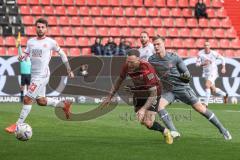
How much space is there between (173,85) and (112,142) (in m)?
1.84

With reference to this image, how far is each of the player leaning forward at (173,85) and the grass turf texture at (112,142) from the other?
1.45 feet

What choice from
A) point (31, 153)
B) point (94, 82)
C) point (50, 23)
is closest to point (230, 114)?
point (94, 82)

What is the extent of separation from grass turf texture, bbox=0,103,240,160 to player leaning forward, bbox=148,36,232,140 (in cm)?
44

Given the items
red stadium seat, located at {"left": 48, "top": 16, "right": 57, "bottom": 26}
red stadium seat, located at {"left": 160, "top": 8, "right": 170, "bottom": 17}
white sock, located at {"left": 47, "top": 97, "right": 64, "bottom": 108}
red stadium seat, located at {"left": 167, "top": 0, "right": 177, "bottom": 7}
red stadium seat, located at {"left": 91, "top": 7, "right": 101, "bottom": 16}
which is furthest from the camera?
red stadium seat, located at {"left": 167, "top": 0, "right": 177, "bottom": 7}

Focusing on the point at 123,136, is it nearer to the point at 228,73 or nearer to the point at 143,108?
the point at 143,108

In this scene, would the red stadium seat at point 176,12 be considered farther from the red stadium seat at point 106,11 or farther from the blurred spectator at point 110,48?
the blurred spectator at point 110,48

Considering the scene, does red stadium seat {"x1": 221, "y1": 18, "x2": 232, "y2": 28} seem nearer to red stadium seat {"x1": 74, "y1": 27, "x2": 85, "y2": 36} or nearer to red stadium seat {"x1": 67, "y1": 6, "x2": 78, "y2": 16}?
red stadium seat {"x1": 74, "y1": 27, "x2": 85, "y2": 36}

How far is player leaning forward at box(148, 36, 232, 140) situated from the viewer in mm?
13625

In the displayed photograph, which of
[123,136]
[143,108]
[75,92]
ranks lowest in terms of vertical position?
[75,92]

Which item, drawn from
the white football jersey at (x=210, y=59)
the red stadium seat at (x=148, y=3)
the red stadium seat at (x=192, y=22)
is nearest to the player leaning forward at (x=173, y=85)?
the white football jersey at (x=210, y=59)

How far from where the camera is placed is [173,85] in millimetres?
13875

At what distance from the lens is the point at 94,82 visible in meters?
27.7

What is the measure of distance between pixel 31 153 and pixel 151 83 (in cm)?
278

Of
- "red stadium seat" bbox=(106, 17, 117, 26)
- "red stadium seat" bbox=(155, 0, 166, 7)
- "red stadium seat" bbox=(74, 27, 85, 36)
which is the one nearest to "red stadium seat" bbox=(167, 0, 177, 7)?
"red stadium seat" bbox=(155, 0, 166, 7)
